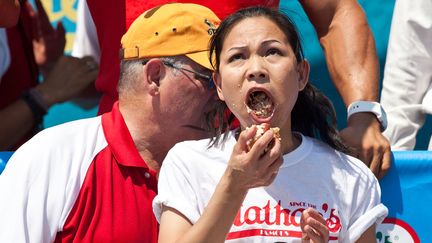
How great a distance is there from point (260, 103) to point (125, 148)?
24.7 inches

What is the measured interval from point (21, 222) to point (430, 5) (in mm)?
1783

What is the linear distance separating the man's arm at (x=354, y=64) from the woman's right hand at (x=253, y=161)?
707 mm

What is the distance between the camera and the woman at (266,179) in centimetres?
241

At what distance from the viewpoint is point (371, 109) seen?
3115 mm

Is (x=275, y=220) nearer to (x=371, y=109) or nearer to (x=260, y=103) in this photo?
(x=260, y=103)

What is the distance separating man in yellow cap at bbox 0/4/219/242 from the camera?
2.88 metres

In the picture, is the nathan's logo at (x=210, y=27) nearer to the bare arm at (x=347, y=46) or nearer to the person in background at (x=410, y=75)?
the bare arm at (x=347, y=46)

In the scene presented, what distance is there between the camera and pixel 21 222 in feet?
9.31

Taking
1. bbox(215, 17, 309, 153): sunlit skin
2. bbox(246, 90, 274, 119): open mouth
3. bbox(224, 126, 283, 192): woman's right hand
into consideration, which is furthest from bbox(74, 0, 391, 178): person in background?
bbox(224, 126, 283, 192): woman's right hand

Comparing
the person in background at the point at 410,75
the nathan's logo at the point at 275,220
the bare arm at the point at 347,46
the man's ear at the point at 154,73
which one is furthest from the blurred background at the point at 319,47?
the nathan's logo at the point at 275,220

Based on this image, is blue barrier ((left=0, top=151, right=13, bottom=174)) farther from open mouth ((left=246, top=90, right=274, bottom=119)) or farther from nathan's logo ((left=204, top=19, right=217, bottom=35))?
open mouth ((left=246, top=90, right=274, bottom=119))

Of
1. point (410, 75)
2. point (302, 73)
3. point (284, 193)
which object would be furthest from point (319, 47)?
point (284, 193)

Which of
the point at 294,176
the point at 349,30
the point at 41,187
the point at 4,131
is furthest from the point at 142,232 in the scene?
the point at 4,131

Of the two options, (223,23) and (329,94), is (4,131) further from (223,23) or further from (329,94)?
(223,23)
